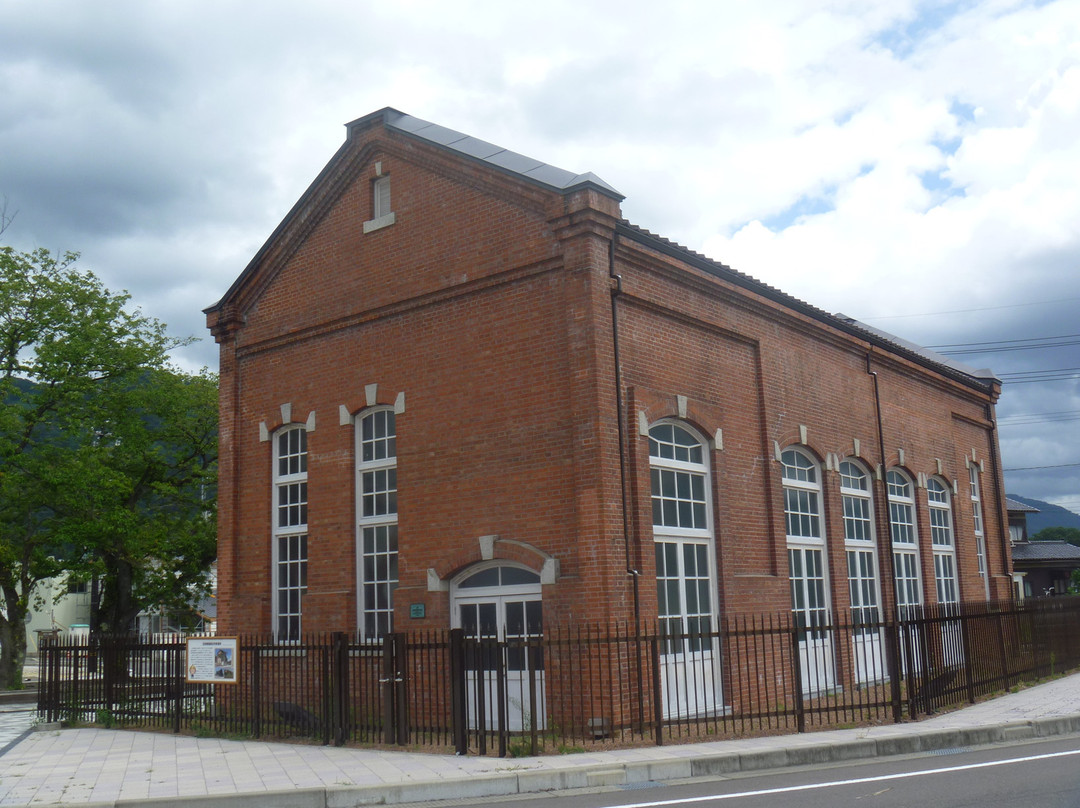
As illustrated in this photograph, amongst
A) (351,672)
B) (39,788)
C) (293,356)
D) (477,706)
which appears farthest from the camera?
(293,356)

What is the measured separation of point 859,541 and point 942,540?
16.1 feet

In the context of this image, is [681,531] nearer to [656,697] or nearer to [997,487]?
[656,697]

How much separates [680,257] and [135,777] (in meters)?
10.1

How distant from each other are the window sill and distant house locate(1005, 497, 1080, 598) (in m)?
35.7

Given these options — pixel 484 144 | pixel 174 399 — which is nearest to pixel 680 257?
pixel 484 144

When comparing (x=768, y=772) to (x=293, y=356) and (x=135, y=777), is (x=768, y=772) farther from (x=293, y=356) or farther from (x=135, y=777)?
(x=293, y=356)

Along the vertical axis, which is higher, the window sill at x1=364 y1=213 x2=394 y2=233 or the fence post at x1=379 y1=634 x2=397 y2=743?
the window sill at x1=364 y1=213 x2=394 y2=233

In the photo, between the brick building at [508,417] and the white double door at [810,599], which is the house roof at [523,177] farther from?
the white double door at [810,599]

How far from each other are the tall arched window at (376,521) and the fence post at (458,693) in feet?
11.9

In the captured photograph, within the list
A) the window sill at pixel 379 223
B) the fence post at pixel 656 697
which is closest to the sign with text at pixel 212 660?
the fence post at pixel 656 697

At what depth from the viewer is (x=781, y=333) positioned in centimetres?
1827

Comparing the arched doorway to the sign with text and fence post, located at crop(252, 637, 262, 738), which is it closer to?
fence post, located at crop(252, 637, 262, 738)

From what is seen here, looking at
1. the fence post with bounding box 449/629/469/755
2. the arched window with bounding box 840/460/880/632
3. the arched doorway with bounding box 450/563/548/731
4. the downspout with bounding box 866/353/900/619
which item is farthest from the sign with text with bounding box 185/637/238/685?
the downspout with bounding box 866/353/900/619

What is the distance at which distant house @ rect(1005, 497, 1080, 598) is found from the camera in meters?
43.7
